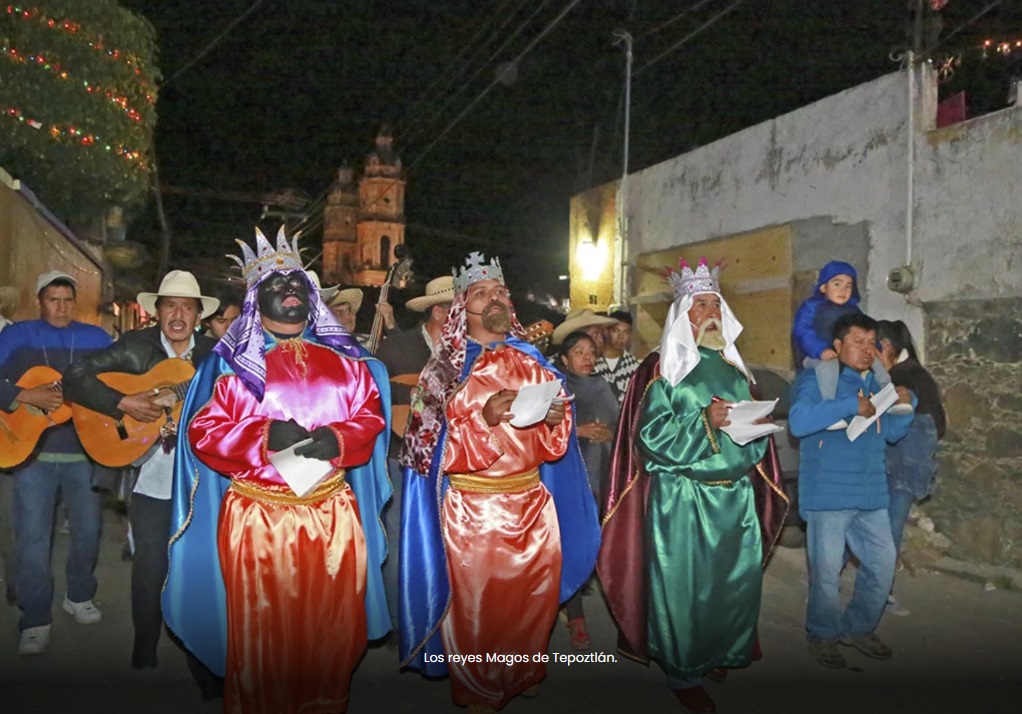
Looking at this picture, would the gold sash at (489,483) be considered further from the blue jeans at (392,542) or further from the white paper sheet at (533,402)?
the blue jeans at (392,542)

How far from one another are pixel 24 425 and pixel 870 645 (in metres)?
5.03

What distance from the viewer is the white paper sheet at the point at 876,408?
513 cm

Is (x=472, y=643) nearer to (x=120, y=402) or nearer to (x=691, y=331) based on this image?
(x=691, y=331)

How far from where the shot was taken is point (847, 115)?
32.3 feet

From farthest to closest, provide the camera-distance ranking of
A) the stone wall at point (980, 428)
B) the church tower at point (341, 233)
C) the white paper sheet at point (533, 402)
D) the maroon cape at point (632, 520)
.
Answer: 1. the church tower at point (341, 233)
2. the stone wall at point (980, 428)
3. the maroon cape at point (632, 520)
4. the white paper sheet at point (533, 402)

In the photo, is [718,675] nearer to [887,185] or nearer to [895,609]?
[895,609]

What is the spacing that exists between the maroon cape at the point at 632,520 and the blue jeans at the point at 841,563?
1.01ft

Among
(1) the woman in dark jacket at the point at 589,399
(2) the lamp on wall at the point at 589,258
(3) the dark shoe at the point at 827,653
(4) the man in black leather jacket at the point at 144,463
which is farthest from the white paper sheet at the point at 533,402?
(2) the lamp on wall at the point at 589,258

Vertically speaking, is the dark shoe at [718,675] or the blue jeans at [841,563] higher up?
the blue jeans at [841,563]

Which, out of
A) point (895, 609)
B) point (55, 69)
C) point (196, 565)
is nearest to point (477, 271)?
point (196, 565)

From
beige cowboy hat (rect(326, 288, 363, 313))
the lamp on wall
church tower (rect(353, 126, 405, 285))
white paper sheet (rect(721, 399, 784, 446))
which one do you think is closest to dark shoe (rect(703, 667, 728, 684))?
white paper sheet (rect(721, 399, 784, 446))

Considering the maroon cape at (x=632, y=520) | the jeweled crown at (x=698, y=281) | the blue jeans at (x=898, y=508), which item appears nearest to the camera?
the jeweled crown at (x=698, y=281)

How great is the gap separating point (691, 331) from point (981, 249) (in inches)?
176

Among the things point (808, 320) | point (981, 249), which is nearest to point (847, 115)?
point (981, 249)
